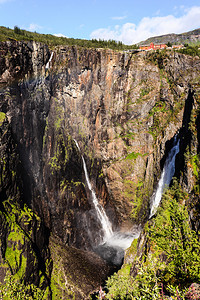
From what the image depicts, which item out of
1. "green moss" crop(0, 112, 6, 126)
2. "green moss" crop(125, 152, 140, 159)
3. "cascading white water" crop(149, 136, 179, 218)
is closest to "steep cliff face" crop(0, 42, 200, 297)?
"green moss" crop(125, 152, 140, 159)

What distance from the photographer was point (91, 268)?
3441 cm

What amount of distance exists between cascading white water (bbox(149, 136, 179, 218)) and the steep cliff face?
234 cm

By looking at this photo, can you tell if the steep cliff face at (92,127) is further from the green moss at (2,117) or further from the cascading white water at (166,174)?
the cascading white water at (166,174)

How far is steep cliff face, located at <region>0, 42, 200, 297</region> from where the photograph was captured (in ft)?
125

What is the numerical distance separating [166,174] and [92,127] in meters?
20.9

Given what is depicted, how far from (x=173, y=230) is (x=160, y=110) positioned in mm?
41260

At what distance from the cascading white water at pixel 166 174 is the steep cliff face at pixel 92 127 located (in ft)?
7.67

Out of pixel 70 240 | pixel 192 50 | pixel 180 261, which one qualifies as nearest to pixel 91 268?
pixel 70 240

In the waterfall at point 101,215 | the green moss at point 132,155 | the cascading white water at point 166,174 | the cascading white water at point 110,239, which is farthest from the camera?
the green moss at point 132,155

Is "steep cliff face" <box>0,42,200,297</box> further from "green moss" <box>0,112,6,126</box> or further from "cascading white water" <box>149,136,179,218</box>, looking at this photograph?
"cascading white water" <box>149,136,179,218</box>

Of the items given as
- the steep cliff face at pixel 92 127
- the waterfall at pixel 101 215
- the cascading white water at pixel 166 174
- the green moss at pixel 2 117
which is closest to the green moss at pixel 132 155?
the steep cliff face at pixel 92 127

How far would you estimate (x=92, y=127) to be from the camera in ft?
159

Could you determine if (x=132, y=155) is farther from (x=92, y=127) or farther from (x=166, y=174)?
(x=92, y=127)

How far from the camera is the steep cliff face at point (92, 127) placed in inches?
Result: 1497
